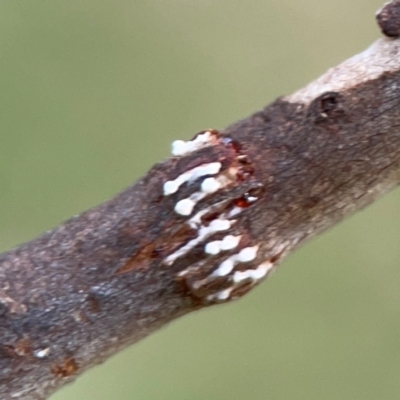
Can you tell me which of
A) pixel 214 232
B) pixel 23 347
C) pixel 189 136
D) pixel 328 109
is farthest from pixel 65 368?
pixel 189 136

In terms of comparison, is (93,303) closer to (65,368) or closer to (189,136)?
A: (65,368)

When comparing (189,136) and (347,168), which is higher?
(189,136)

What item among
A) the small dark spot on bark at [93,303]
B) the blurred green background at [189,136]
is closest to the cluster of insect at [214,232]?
the small dark spot on bark at [93,303]

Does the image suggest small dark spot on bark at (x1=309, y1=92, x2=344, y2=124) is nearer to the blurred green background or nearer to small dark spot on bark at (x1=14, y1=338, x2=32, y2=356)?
small dark spot on bark at (x1=14, y1=338, x2=32, y2=356)

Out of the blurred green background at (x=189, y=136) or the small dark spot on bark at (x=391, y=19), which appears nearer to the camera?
the small dark spot on bark at (x=391, y=19)

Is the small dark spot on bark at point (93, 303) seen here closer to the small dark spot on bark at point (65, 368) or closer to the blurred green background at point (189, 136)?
the small dark spot on bark at point (65, 368)

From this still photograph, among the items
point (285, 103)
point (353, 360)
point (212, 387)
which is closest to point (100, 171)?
point (212, 387)

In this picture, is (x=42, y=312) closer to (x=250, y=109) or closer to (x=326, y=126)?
(x=326, y=126)
